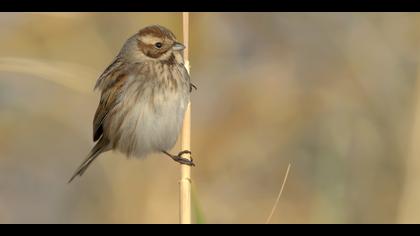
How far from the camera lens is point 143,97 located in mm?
4086

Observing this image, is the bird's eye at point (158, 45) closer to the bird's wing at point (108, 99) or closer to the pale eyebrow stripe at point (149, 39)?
the pale eyebrow stripe at point (149, 39)

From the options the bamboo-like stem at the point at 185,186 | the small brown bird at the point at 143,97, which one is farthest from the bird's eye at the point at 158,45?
the bamboo-like stem at the point at 185,186

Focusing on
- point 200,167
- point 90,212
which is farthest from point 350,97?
point 90,212

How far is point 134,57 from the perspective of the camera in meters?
4.14

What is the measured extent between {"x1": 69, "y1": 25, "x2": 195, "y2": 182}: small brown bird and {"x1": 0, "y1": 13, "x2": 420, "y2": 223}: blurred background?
0.52 m

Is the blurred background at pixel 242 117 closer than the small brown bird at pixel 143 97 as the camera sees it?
No

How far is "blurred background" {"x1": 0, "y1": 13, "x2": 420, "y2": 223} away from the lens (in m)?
4.71

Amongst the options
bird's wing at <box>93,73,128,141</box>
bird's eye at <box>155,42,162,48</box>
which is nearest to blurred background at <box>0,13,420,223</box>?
bird's wing at <box>93,73,128,141</box>

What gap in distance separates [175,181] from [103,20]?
1.05 metres

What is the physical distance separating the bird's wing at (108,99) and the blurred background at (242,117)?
49 centimetres

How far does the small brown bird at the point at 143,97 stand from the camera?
3.98m

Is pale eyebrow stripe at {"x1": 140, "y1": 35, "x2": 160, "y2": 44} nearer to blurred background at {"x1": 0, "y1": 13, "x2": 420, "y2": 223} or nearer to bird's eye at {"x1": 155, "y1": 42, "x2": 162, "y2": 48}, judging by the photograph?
bird's eye at {"x1": 155, "y1": 42, "x2": 162, "y2": 48}

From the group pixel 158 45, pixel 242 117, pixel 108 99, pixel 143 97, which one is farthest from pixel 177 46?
pixel 242 117
